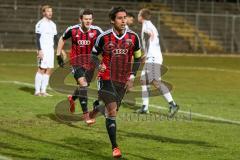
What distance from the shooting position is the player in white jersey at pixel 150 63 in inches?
538

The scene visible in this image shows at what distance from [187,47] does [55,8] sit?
9.80 m

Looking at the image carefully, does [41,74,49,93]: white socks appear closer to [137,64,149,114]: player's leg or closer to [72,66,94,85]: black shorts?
[137,64,149,114]: player's leg

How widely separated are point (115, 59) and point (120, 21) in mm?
666

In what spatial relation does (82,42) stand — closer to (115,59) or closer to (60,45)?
(60,45)

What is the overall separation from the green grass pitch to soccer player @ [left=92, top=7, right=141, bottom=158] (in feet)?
2.46

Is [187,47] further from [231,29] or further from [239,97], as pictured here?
[239,97]

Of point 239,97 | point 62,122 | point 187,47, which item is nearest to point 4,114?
point 62,122

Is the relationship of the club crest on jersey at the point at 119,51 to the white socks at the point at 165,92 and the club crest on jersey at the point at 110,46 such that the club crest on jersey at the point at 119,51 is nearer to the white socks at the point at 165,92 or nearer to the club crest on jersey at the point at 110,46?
the club crest on jersey at the point at 110,46

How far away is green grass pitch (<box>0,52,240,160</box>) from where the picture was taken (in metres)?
9.25

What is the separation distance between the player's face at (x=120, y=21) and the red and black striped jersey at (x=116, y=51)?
0.51ft

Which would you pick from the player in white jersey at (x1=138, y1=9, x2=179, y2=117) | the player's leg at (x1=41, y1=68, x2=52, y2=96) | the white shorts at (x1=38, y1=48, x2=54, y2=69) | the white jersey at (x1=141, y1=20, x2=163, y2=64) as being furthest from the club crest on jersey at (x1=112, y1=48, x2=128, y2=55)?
the white shorts at (x1=38, y1=48, x2=54, y2=69)

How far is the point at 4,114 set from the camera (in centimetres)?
1288

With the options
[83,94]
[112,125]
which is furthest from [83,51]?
[112,125]

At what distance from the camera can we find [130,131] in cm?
1134
